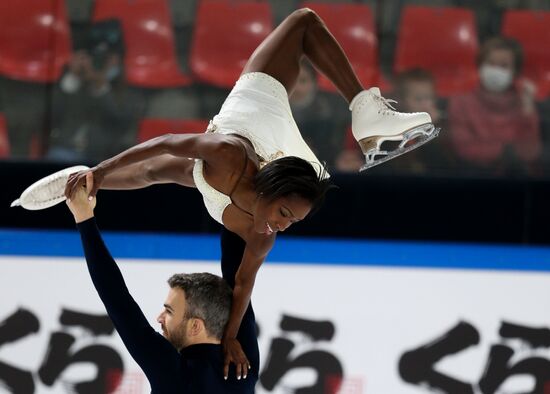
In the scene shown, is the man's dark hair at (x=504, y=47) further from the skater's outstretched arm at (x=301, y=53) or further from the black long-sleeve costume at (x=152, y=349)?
the black long-sleeve costume at (x=152, y=349)

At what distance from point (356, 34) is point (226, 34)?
0.78 m

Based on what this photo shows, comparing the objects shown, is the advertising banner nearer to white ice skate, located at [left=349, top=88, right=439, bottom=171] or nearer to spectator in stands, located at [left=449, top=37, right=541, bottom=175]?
spectator in stands, located at [left=449, top=37, right=541, bottom=175]

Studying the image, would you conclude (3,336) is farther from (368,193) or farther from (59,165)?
(368,193)

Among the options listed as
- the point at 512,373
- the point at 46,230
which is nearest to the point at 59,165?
the point at 46,230

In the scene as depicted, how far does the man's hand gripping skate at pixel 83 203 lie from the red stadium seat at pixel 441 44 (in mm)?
3117

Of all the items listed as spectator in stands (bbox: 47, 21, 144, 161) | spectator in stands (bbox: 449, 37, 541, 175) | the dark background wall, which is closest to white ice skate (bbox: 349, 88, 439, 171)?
the dark background wall

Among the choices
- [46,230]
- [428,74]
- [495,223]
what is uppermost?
[428,74]

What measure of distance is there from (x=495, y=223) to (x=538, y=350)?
731 mm

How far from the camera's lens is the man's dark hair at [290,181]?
327cm

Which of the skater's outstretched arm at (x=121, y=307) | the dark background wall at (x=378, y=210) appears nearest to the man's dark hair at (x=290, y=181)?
the skater's outstretched arm at (x=121, y=307)

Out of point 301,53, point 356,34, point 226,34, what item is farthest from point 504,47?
point 301,53

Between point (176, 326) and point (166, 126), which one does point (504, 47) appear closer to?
point (166, 126)

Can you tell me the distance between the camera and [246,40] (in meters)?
6.13

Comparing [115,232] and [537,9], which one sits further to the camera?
[537,9]
